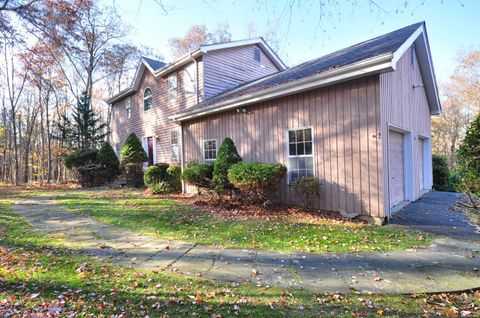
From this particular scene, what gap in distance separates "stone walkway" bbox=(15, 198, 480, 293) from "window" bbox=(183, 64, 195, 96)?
9.18 metres

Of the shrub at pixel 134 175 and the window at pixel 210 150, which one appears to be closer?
the window at pixel 210 150

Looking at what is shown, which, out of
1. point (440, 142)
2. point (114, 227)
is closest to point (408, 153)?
point (114, 227)

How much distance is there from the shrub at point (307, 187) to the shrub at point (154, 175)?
702cm

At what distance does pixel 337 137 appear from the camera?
21.8 ft

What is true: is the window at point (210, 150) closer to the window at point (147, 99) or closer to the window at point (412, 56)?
the window at point (147, 99)

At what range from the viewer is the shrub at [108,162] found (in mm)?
14912

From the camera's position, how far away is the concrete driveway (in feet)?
17.5

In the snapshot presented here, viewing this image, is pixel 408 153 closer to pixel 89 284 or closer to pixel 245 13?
pixel 245 13

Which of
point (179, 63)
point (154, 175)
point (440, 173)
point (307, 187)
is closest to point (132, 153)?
point (154, 175)

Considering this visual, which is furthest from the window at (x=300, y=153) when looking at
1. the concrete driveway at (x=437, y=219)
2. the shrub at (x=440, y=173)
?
the shrub at (x=440, y=173)

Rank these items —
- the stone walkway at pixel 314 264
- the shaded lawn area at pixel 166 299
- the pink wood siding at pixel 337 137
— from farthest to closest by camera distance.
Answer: the pink wood siding at pixel 337 137, the stone walkway at pixel 314 264, the shaded lawn area at pixel 166 299

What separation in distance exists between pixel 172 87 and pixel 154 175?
17.1 feet

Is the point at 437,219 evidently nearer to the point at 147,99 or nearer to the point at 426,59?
the point at 426,59

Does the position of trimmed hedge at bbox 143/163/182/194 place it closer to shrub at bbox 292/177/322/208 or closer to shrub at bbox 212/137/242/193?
shrub at bbox 212/137/242/193
